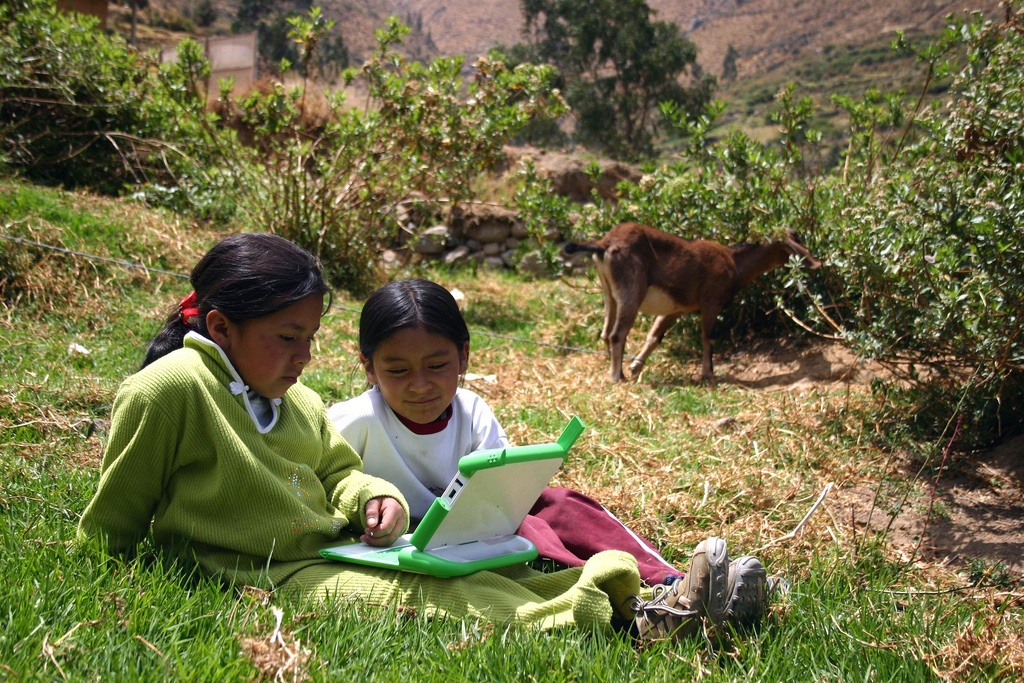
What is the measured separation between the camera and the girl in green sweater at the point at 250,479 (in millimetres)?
2365

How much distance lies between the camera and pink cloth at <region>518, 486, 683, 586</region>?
306 centimetres

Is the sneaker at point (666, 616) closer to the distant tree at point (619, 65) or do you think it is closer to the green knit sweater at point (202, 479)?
the green knit sweater at point (202, 479)

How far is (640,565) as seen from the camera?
3.04 metres

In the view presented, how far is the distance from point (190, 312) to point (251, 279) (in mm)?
273

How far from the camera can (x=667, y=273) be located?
726 centimetres

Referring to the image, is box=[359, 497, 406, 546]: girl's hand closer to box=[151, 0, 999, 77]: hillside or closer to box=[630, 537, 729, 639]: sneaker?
box=[630, 537, 729, 639]: sneaker

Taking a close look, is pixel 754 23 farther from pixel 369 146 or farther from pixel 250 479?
pixel 250 479

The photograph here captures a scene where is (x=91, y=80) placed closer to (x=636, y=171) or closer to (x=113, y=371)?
(x=113, y=371)

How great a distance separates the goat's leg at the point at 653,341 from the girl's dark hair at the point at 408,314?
4.60 metres

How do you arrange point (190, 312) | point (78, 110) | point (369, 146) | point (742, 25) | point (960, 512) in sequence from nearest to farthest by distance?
point (190, 312) < point (960, 512) < point (369, 146) < point (78, 110) < point (742, 25)

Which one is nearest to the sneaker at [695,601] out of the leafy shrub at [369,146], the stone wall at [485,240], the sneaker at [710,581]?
the sneaker at [710,581]

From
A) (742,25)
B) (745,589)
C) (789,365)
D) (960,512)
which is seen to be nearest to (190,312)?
(745,589)

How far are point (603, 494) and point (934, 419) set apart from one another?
2303mm

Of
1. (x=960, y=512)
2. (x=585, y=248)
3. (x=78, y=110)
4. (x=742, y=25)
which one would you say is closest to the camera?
(x=960, y=512)
